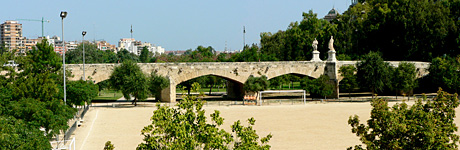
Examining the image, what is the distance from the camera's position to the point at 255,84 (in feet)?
157

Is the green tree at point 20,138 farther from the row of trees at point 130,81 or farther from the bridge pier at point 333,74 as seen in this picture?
the bridge pier at point 333,74

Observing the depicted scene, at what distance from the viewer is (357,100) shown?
48.3m

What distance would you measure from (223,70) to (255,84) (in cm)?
325

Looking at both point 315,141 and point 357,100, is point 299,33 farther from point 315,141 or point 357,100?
point 315,141

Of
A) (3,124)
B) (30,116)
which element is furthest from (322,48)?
(3,124)

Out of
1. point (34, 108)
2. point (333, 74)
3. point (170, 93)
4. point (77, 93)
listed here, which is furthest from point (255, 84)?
point (34, 108)

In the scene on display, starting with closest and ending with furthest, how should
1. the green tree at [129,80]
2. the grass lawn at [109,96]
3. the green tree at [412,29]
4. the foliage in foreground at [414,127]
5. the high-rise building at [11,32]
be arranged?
the foliage in foreground at [414,127]
the green tree at [129,80]
the green tree at [412,29]
the grass lawn at [109,96]
the high-rise building at [11,32]

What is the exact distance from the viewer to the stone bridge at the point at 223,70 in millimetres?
45031

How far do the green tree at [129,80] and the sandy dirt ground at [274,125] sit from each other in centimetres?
142

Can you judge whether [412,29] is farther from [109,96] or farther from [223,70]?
[109,96]

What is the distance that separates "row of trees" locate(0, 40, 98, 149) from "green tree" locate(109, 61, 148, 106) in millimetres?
2731

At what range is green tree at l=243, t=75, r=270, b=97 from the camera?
4762 centimetres

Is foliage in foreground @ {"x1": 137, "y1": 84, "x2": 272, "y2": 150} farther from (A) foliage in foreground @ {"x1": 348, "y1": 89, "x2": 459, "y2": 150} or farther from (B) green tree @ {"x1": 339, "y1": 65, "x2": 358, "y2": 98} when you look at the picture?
(B) green tree @ {"x1": 339, "y1": 65, "x2": 358, "y2": 98}

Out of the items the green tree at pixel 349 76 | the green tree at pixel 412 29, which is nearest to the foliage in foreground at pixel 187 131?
the green tree at pixel 349 76
